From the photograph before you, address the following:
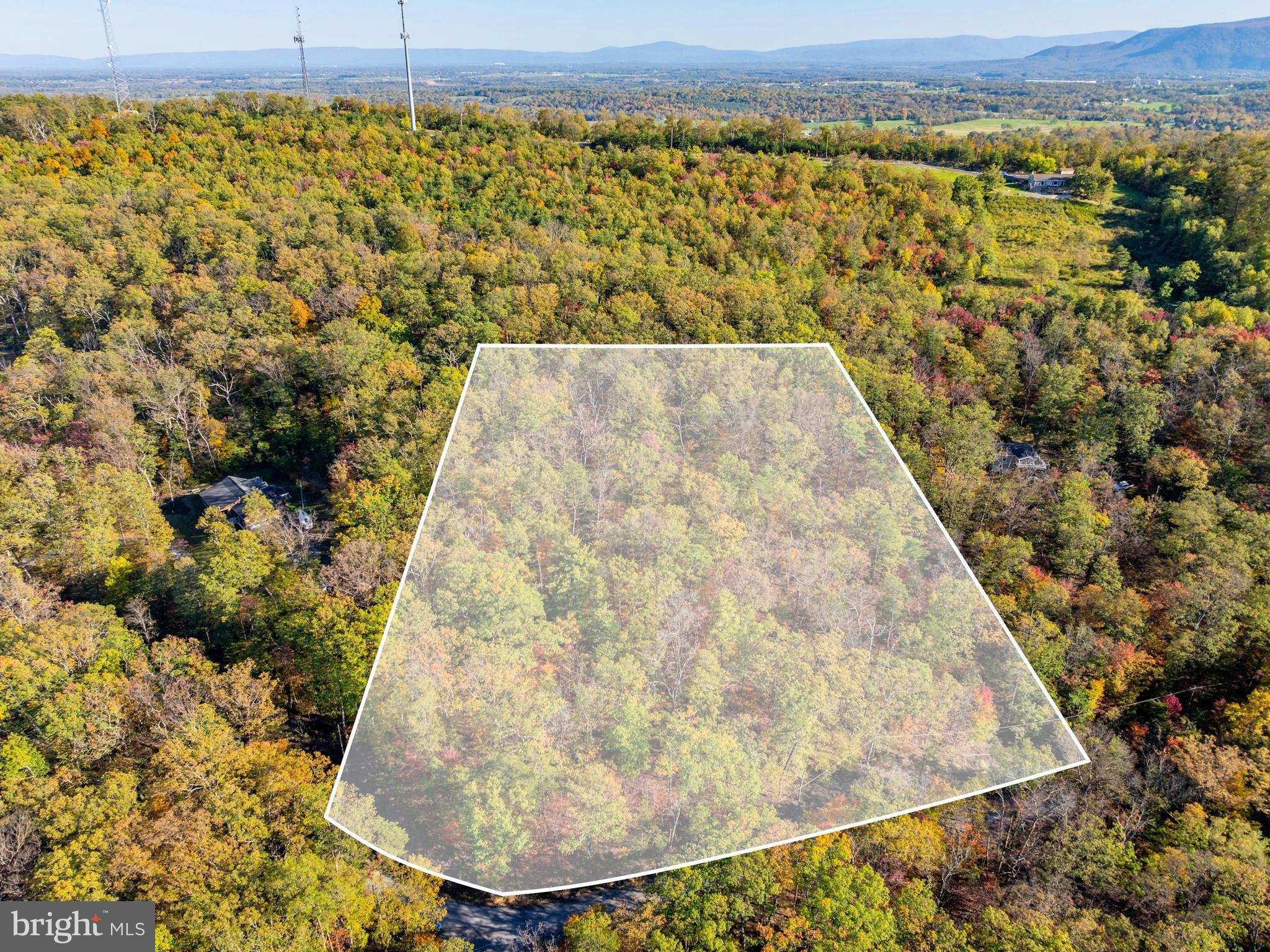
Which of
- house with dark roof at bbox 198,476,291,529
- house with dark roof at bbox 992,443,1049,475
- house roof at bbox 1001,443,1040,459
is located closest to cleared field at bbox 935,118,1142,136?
house roof at bbox 1001,443,1040,459

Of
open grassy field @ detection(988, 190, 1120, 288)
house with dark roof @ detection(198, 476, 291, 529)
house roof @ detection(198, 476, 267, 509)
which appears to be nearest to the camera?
house with dark roof @ detection(198, 476, 291, 529)

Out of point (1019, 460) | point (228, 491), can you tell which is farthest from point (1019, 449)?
point (228, 491)

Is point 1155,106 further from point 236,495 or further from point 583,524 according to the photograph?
point 583,524

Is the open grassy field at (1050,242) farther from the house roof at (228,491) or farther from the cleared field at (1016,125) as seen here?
the cleared field at (1016,125)

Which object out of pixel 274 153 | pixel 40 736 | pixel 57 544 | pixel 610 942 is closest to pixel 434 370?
pixel 57 544

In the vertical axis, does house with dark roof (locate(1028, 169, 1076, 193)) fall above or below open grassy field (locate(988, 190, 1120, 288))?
above

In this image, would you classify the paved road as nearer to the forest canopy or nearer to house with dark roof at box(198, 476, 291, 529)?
the forest canopy
